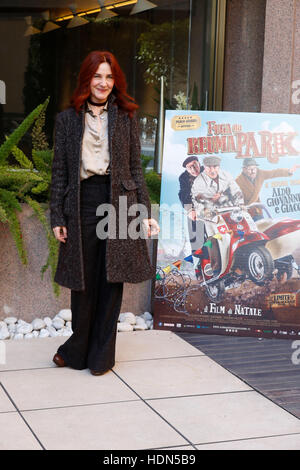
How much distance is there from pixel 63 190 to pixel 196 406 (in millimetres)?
1344

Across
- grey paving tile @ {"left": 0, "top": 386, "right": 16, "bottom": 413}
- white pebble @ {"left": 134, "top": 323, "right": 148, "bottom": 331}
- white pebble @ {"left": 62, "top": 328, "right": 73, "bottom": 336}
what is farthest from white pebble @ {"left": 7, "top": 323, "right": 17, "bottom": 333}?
grey paving tile @ {"left": 0, "top": 386, "right": 16, "bottom": 413}

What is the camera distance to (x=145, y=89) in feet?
21.2

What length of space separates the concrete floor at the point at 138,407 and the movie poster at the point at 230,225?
0.44 m

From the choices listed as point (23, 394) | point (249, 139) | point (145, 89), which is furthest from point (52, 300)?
point (145, 89)

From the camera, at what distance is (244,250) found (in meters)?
4.83

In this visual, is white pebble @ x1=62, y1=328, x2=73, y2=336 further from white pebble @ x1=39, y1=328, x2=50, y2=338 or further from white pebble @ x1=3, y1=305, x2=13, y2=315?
white pebble @ x1=3, y1=305, x2=13, y2=315

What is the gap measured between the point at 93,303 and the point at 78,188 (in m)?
0.67

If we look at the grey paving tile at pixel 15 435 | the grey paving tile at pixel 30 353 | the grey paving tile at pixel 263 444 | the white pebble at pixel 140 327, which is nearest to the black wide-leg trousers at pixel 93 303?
the grey paving tile at pixel 30 353

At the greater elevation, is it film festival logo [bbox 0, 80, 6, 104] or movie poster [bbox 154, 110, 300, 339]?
film festival logo [bbox 0, 80, 6, 104]

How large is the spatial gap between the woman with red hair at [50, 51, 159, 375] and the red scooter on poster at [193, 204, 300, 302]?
0.89 meters

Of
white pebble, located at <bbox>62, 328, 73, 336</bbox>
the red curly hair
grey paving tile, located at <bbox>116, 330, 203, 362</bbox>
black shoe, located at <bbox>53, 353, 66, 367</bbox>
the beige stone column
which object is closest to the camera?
the red curly hair

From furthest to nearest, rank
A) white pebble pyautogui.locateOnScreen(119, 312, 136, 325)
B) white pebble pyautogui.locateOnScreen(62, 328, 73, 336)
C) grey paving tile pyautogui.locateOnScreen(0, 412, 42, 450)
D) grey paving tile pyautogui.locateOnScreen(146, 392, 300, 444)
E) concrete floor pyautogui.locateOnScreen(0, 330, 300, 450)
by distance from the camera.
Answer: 1. white pebble pyautogui.locateOnScreen(119, 312, 136, 325)
2. white pebble pyautogui.locateOnScreen(62, 328, 73, 336)
3. grey paving tile pyautogui.locateOnScreen(146, 392, 300, 444)
4. concrete floor pyautogui.locateOnScreen(0, 330, 300, 450)
5. grey paving tile pyautogui.locateOnScreen(0, 412, 42, 450)

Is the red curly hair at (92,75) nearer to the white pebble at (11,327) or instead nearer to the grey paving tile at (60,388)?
the grey paving tile at (60,388)

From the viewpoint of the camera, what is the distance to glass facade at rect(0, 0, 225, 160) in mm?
5875
